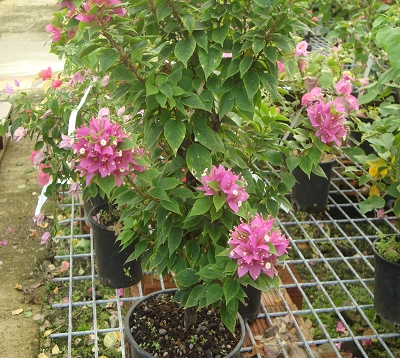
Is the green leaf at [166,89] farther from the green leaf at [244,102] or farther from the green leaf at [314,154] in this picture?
the green leaf at [314,154]

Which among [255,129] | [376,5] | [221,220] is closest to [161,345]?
[221,220]

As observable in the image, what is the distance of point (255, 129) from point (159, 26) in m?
0.42

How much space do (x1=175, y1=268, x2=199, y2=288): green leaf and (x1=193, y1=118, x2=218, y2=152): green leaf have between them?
321mm

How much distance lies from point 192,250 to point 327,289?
4.12 ft

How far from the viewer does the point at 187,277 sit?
4.58ft

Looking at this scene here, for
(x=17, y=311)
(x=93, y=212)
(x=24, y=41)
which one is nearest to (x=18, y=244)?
(x=17, y=311)

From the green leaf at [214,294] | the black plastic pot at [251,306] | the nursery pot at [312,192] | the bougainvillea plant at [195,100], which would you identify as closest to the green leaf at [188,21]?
the bougainvillea plant at [195,100]

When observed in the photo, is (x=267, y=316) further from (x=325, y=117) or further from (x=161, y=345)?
(x=325, y=117)

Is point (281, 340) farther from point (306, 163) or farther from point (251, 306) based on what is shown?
point (306, 163)

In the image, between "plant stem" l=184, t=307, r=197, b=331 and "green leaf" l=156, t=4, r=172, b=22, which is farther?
"plant stem" l=184, t=307, r=197, b=331

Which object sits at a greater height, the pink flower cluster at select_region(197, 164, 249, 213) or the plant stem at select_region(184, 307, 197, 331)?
the pink flower cluster at select_region(197, 164, 249, 213)

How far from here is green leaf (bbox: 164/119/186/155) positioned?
4.11 ft

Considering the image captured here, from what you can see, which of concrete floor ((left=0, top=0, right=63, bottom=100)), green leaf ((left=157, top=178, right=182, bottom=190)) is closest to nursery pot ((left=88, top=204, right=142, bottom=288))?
green leaf ((left=157, top=178, right=182, bottom=190))

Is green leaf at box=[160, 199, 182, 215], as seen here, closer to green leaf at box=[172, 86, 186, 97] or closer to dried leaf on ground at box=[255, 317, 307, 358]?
green leaf at box=[172, 86, 186, 97]
